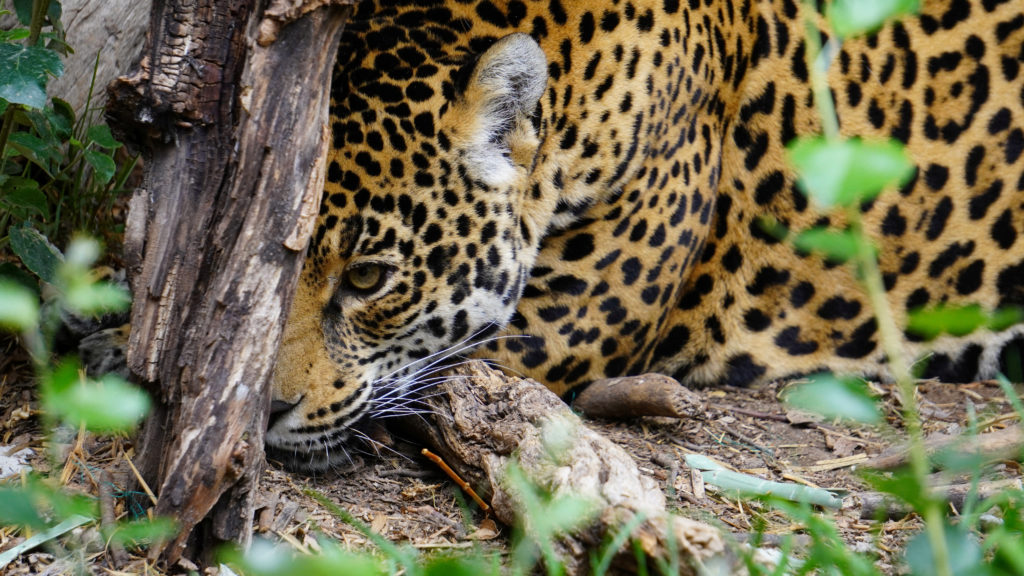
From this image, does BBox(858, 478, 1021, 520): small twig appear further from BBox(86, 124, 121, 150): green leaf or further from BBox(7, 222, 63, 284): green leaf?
BBox(86, 124, 121, 150): green leaf

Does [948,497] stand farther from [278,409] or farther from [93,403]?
[93,403]

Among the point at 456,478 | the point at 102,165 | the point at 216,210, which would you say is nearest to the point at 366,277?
the point at 456,478

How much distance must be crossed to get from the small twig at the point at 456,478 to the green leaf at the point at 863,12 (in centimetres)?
259

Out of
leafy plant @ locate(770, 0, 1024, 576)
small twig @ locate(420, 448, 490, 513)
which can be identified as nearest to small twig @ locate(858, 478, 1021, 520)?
leafy plant @ locate(770, 0, 1024, 576)

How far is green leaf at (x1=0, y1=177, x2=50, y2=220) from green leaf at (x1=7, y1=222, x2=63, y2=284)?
10.5 inches

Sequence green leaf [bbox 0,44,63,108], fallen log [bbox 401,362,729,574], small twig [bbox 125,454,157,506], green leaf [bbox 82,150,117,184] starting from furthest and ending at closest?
green leaf [bbox 82,150,117,184]
green leaf [bbox 0,44,63,108]
small twig [bbox 125,454,157,506]
fallen log [bbox 401,362,729,574]

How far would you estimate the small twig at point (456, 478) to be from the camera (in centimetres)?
391

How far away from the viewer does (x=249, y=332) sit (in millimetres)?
3221

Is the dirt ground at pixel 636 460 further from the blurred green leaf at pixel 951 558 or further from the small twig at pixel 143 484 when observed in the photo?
the blurred green leaf at pixel 951 558

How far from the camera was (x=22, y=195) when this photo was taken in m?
4.48

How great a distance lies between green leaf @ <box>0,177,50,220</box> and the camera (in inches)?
176

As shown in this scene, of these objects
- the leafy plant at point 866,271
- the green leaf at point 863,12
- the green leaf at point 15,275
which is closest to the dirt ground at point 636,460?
the green leaf at point 15,275

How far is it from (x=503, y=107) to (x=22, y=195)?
2.08 meters

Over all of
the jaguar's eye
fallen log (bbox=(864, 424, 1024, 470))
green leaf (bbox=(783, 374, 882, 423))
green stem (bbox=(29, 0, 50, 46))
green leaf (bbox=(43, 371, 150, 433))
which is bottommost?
fallen log (bbox=(864, 424, 1024, 470))
